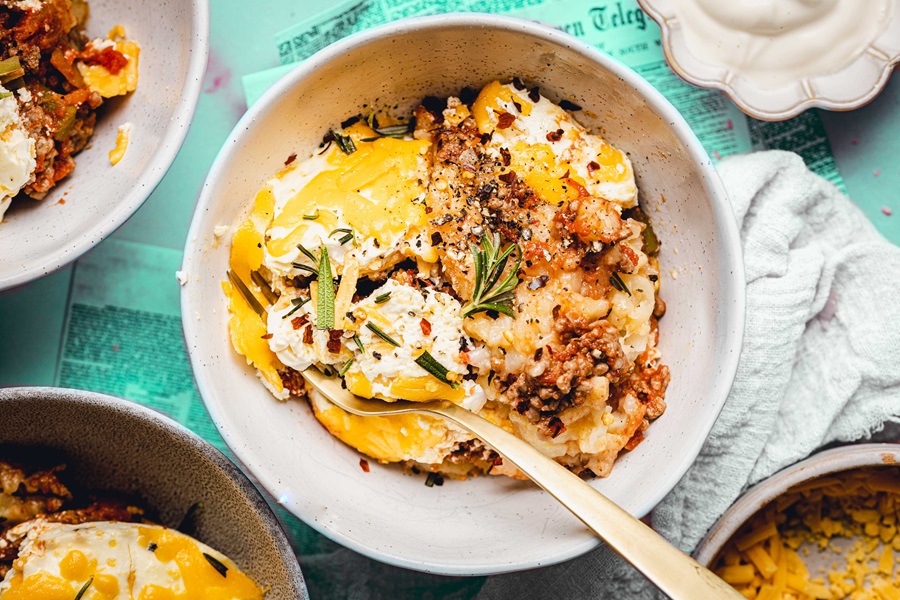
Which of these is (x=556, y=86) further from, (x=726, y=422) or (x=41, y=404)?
(x=41, y=404)

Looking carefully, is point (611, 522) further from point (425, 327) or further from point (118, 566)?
point (118, 566)

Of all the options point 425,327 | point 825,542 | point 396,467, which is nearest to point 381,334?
point 425,327

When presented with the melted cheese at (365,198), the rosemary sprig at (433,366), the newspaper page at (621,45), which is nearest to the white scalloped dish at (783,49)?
the newspaper page at (621,45)

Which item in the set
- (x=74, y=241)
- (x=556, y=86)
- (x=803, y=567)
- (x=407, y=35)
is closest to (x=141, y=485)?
(x=74, y=241)

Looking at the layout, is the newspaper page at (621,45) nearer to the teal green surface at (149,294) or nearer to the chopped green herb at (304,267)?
the teal green surface at (149,294)

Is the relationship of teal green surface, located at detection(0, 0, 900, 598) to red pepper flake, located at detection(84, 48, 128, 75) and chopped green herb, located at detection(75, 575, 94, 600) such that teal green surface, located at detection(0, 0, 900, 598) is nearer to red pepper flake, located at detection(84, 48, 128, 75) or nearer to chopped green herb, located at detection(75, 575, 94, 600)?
red pepper flake, located at detection(84, 48, 128, 75)

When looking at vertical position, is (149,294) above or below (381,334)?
below

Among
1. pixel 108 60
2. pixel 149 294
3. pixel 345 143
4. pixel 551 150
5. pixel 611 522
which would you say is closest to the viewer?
pixel 611 522
